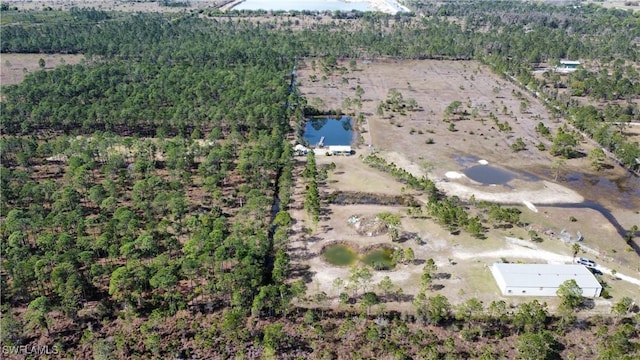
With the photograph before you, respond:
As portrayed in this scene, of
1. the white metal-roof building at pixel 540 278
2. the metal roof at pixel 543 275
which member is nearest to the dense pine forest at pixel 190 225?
the white metal-roof building at pixel 540 278

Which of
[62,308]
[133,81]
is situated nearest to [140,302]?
[62,308]

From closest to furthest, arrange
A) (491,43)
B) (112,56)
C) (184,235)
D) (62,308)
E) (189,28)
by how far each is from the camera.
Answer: (62,308) < (184,235) < (112,56) < (491,43) < (189,28)

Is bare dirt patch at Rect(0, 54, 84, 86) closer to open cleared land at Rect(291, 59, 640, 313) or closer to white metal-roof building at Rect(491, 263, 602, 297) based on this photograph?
open cleared land at Rect(291, 59, 640, 313)

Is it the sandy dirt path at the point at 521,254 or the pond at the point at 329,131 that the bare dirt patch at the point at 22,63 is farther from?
the sandy dirt path at the point at 521,254

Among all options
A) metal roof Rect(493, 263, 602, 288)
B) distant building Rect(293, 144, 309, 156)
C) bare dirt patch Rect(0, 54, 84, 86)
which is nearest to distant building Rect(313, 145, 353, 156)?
distant building Rect(293, 144, 309, 156)

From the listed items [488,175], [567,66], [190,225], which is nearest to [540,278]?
[488,175]

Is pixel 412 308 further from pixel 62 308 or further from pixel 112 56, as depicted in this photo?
pixel 112 56
